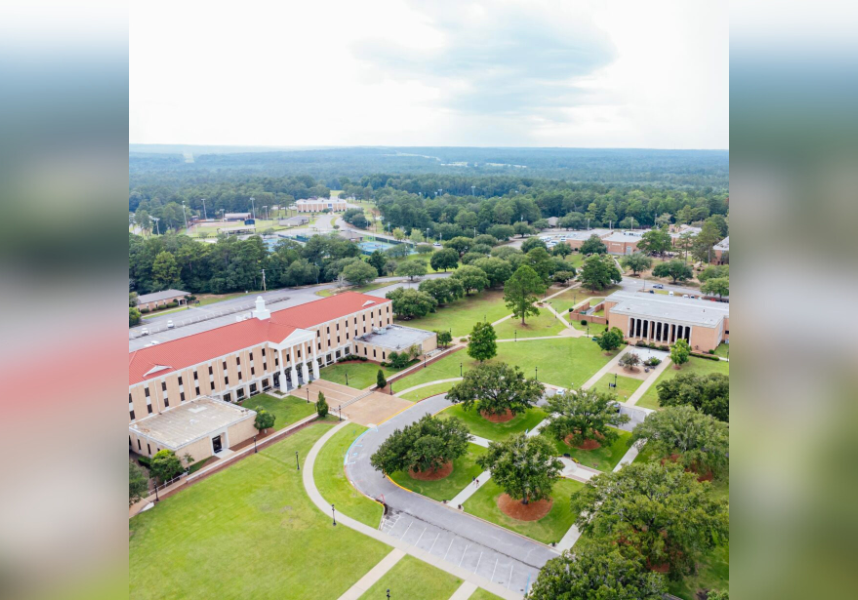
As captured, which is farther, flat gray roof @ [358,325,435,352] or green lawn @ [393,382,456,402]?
flat gray roof @ [358,325,435,352]

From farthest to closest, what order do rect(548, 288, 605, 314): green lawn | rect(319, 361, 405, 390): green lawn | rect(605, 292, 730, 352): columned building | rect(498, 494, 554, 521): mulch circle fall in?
rect(548, 288, 605, 314): green lawn
rect(605, 292, 730, 352): columned building
rect(319, 361, 405, 390): green lawn
rect(498, 494, 554, 521): mulch circle

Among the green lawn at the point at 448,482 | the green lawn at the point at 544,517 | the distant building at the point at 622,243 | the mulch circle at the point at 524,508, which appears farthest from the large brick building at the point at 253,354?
the distant building at the point at 622,243

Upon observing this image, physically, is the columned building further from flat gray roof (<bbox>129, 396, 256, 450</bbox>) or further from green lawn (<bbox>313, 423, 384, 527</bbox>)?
flat gray roof (<bbox>129, 396, 256, 450</bbox>)

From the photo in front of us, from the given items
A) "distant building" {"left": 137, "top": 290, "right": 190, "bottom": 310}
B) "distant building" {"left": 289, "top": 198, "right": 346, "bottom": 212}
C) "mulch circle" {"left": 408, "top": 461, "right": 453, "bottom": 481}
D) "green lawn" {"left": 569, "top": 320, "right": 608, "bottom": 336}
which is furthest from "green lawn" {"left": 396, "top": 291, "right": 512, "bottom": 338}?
"distant building" {"left": 289, "top": 198, "right": 346, "bottom": 212}

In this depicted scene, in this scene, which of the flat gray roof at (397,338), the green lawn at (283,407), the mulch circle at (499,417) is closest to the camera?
the mulch circle at (499,417)

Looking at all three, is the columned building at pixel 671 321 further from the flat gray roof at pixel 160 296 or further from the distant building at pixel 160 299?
the flat gray roof at pixel 160 296

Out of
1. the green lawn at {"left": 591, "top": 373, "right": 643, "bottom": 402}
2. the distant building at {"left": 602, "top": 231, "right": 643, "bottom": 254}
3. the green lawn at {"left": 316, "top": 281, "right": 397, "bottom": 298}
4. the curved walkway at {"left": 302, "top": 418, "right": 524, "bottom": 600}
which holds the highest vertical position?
the distant building at {"left": 602, "top": 231, "right": 643, "bottom": 254}

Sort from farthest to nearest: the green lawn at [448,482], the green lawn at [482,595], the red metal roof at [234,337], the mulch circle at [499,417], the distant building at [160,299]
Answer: the distant building at [160,299]
the mulch circle at [499,417]
the red metal roof at [234,337]
the green lawn at [448,482]
the green lawn at [482,595]
